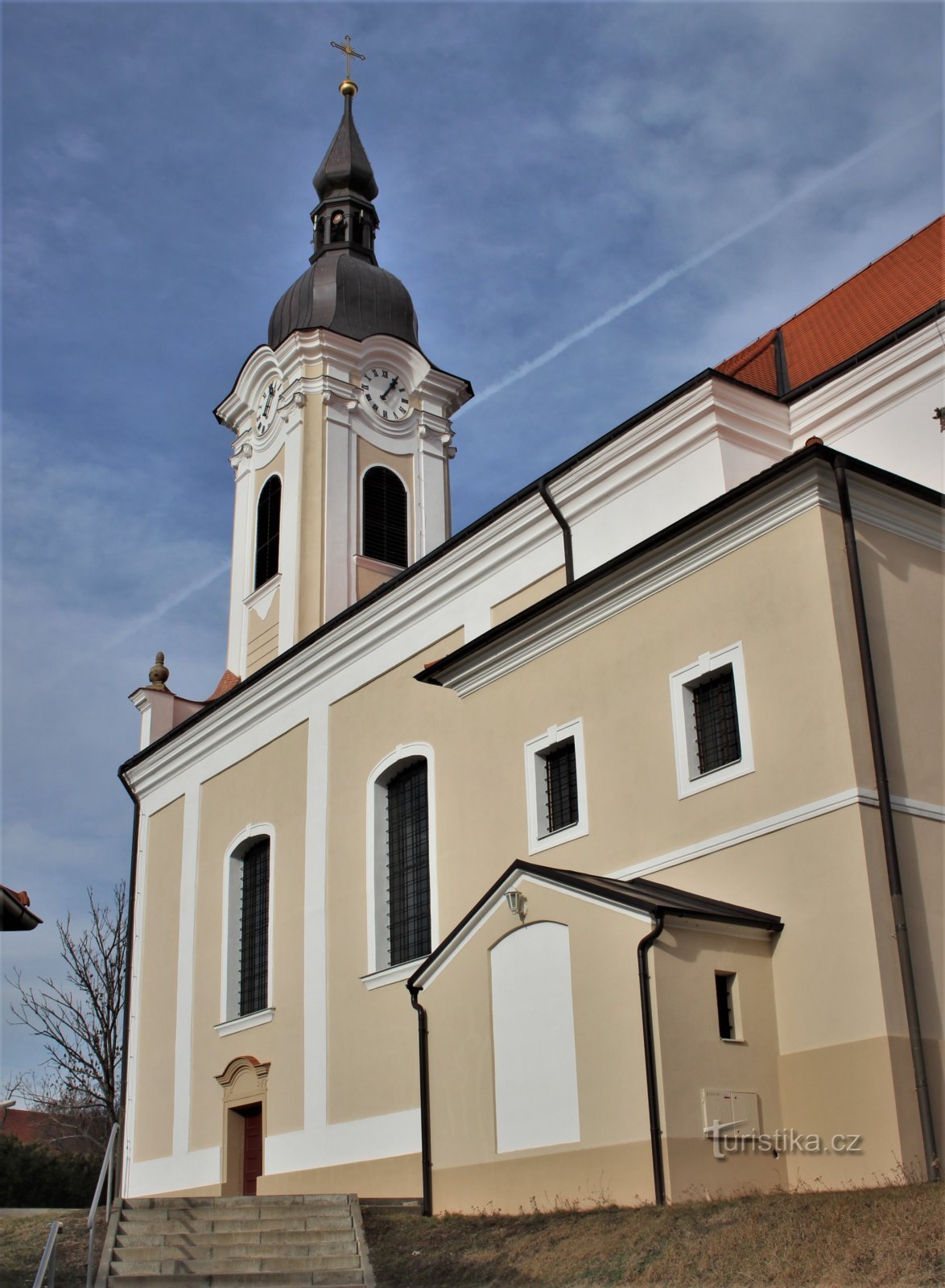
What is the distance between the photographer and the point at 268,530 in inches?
1094

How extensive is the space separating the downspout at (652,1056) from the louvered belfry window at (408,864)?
257 inches

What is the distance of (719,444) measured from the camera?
16281 millimetres

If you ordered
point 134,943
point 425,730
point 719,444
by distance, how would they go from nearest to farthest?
point 719,444 < point 425,730 < point 134,943

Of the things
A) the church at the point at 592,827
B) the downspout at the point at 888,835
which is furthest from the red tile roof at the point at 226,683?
the downspout at the point at 888,835

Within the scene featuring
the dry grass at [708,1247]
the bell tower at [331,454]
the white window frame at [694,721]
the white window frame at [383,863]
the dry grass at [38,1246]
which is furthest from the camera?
the bell tower at [331,454]

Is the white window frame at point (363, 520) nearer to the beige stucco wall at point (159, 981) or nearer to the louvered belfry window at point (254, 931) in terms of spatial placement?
the beige stucco wall at point (159, 981)

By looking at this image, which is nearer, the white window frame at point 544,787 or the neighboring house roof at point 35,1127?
the white window frame at point 544,787

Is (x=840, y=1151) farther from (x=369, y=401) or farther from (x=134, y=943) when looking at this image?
(x=369, y=401)

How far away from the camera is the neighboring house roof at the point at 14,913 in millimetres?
10242

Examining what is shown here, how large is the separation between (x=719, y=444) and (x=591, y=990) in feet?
21.5

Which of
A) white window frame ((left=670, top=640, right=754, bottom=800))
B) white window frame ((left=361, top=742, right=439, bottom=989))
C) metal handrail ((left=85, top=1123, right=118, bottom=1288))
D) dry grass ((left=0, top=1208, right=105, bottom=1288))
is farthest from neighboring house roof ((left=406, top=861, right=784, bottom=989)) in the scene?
dry grass ((left=0, top=1208, right=105, bottom=1288))

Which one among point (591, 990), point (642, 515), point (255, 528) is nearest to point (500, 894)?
point (591, 990)

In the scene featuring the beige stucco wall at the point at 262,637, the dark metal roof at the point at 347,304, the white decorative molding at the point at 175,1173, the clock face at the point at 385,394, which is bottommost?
the white decorative molding at the point at 175,1173

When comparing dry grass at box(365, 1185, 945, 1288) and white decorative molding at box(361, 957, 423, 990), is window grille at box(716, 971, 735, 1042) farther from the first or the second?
white decorative molding at box(361, 957, 423, 990)
